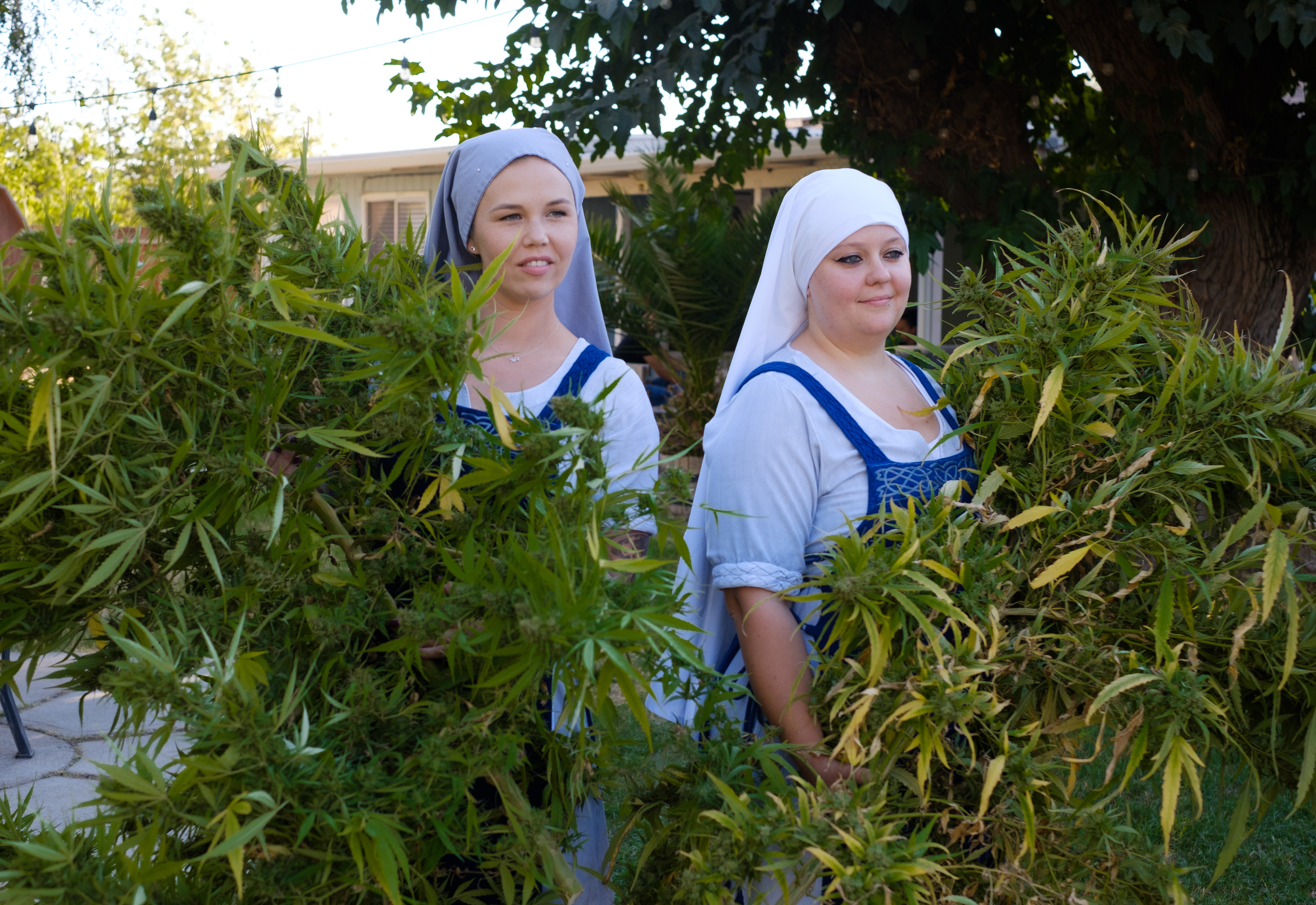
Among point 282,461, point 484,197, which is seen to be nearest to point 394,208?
point 484,197

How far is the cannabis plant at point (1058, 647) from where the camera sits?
4.42 feet

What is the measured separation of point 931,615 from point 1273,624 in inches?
19.8

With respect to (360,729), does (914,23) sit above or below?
above

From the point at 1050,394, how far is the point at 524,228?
101 cm

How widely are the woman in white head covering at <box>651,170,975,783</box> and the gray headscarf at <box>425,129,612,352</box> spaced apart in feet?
1.29

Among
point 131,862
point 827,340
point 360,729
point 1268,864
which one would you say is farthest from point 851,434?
point 1268,864

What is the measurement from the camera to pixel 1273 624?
4.81ft

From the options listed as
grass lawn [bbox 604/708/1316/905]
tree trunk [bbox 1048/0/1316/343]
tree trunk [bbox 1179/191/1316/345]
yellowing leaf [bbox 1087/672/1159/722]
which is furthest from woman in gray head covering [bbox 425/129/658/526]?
tree trunk [bbox 1179/191/1316/345]

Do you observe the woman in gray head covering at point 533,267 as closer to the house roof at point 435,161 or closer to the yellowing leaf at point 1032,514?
the yellowing leaf at point 1032,514

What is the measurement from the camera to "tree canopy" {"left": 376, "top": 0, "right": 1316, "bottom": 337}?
378 cm

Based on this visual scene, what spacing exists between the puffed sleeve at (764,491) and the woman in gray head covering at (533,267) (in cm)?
16

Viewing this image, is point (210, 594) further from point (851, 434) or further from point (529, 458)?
point (851, 434)

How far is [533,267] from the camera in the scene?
1.95m

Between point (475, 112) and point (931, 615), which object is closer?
point (931, 615)
